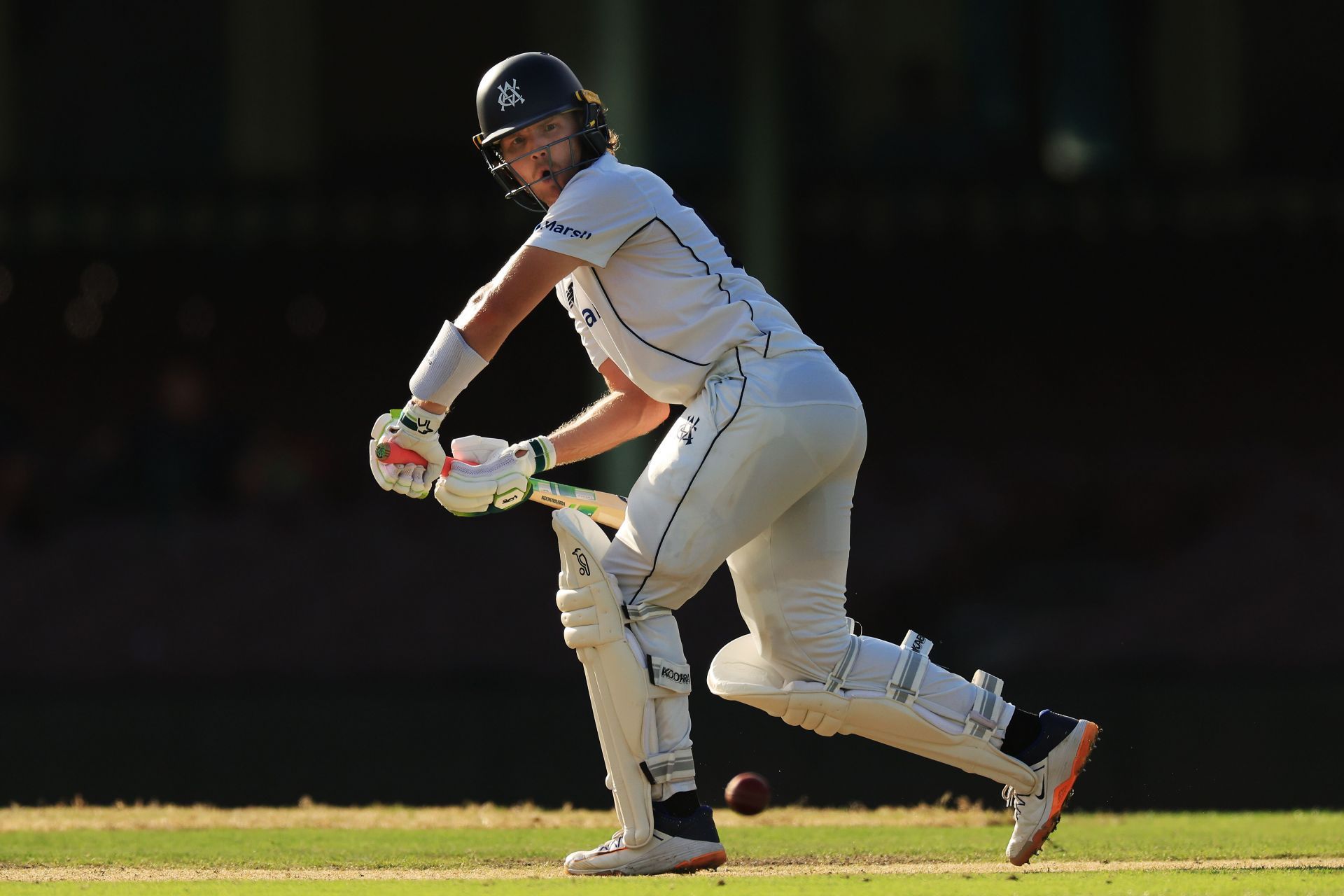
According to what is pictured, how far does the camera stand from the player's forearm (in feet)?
17.7

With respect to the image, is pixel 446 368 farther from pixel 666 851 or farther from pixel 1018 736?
pixel 1018 736

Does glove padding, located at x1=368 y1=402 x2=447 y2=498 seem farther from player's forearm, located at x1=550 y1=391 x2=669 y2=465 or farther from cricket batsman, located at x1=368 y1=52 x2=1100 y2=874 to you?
player's forearm, located at x1=550 y1=391 x2=669 y2=465

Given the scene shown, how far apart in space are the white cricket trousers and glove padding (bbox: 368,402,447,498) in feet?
1.59

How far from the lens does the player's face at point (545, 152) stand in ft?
16.5

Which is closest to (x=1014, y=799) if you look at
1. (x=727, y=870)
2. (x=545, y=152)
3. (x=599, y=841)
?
(x=727, y=870)

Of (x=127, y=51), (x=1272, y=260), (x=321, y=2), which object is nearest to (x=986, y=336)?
(x=1272, y=260)

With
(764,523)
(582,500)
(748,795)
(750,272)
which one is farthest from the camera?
(750,272)

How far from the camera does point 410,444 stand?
15.7ft

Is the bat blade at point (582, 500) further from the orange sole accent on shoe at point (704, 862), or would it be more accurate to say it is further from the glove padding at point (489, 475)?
the orange sole accent on shoe at point (704, 862)

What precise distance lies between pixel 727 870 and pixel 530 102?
1.99 m

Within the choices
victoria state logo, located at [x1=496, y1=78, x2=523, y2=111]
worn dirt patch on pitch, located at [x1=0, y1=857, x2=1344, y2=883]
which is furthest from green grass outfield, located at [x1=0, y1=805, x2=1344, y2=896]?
victoria state logo, located at [x1=496, y1=78, x2=523, y2=111]

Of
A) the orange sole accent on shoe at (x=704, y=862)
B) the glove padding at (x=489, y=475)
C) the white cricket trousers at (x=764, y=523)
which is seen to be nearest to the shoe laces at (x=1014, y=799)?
the white cricket trousers at (x=764, y=523)

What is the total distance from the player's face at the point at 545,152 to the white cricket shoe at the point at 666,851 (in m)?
1.57

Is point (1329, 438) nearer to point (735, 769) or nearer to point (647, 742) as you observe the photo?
point (735, 769)
